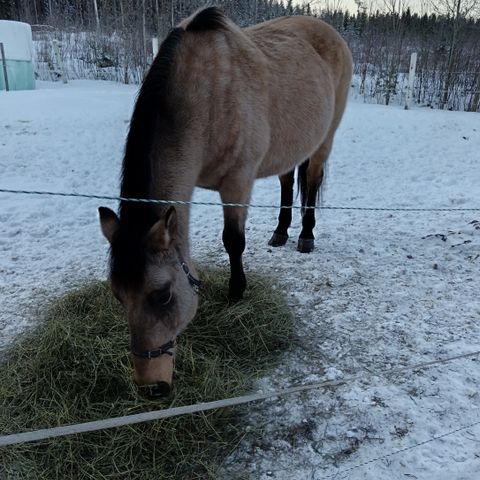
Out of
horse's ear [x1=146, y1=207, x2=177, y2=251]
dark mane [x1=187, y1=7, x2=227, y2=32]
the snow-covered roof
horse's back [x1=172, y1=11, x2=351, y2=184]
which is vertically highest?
the snow-covered roof

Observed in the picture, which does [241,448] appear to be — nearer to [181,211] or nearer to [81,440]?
[81,440]

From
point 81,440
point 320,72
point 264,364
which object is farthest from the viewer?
point 320,72

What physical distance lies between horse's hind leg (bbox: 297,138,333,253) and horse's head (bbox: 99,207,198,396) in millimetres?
2590

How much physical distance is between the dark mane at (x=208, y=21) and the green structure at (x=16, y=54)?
44.0 ft

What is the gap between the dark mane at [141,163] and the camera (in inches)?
69.6

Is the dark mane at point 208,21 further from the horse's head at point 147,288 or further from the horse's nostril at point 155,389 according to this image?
the horse's nostril at point 155,389

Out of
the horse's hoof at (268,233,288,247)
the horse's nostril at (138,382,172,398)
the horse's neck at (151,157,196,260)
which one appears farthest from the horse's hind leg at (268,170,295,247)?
the horse's nostril at (138,382,172,398)

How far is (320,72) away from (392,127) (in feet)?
24.5

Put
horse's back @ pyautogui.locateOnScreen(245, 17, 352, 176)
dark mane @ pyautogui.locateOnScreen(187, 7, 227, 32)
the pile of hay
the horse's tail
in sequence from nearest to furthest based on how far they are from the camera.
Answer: the pile of hay
dark mane @ pyautogui.locateOnScreen(187, 7, 227, 32)
horse's back @ pyautogui.locateOnScreen(245, 17, 352, 176)
the horse's tail

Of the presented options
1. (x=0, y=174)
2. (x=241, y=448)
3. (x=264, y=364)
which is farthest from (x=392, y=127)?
(x=241, y=448)

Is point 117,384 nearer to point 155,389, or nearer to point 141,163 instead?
point 155,389

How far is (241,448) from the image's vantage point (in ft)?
6.81

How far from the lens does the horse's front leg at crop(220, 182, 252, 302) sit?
9.71 ft

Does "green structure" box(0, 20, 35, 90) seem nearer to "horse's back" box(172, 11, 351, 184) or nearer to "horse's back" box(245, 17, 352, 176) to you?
"horse's back" box(245, 17, 352, 176)
